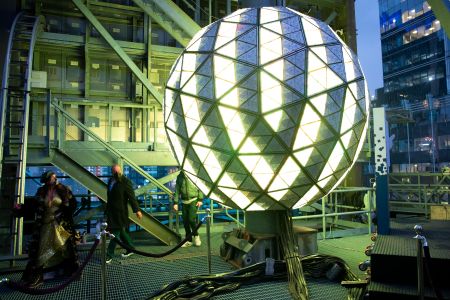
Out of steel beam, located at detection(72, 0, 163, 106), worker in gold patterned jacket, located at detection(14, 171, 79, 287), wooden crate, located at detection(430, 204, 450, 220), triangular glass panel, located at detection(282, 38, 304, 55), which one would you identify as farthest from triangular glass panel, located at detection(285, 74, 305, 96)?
steel beam, located at detection(72, 0, 163, 106)

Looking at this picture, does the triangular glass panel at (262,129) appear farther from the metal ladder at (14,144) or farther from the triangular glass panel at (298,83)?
the metal ladder at (14,144)

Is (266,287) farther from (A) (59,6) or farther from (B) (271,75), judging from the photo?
Result: (A) (59,6)

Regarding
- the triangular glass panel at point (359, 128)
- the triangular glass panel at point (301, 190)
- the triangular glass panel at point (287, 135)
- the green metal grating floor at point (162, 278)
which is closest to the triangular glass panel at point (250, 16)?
the triangular glass panel at point (287, 135)

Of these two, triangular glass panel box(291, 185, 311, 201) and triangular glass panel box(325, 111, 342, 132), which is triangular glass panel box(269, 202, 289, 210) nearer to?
triangular glass panel box(291, 185, 311, 201)

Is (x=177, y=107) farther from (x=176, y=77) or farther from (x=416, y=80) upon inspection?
(x=416, y=80)

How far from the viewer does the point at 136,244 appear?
7406 mm

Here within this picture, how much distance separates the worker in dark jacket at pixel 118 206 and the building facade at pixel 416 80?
3917 centimetres

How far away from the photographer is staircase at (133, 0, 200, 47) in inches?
364

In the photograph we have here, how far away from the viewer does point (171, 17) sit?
9.34 meters

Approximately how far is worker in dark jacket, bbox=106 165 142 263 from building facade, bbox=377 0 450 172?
1542 inches

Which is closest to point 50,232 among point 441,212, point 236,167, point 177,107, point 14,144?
point 14,144

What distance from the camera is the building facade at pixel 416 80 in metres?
40.3

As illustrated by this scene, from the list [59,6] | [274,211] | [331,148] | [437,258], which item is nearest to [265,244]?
[274,211]

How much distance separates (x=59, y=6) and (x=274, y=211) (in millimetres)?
10591
